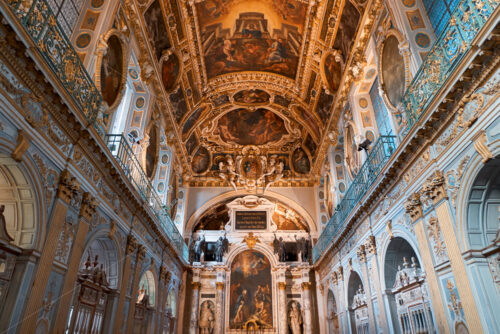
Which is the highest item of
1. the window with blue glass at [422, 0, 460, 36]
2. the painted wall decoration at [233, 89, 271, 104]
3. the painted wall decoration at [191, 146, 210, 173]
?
the painted wall decoration at [233, 89, 271, 104]

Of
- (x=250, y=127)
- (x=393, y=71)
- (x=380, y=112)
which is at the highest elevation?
(x=250, y=127)

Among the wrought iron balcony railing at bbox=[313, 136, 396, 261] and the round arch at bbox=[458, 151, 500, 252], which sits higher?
the wrought iron balcony railing at bbox=[313, 136, 396, 261]

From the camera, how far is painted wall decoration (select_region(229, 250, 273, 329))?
55.4 ft

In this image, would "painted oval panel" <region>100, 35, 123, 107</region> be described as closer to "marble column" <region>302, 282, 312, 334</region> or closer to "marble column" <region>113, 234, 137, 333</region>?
"marble column" <region>113, 234, 137, 333</region>

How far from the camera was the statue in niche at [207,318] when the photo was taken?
16578mm

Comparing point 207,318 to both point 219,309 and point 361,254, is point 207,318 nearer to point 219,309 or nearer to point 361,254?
point 219,309

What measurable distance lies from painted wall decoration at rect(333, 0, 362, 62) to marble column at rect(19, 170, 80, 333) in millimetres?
9315

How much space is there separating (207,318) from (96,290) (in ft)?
32.1

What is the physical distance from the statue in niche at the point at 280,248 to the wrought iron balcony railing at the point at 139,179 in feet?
15.7

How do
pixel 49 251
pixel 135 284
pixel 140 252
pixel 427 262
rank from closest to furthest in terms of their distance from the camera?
pixel 49 251
pixel 427 262
pixel 135 284
pixel 140 252

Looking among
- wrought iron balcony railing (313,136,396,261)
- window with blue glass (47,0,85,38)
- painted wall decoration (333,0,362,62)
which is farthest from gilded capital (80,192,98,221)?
painted wall decoration (333,0,362,62)

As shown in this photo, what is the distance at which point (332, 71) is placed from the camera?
43.9ft

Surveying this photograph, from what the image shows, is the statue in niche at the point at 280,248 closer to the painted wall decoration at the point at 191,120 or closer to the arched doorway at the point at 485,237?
A: the painted wall decoration at the point at 191,120

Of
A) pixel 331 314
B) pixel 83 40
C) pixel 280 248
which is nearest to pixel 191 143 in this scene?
pixel 280 248
